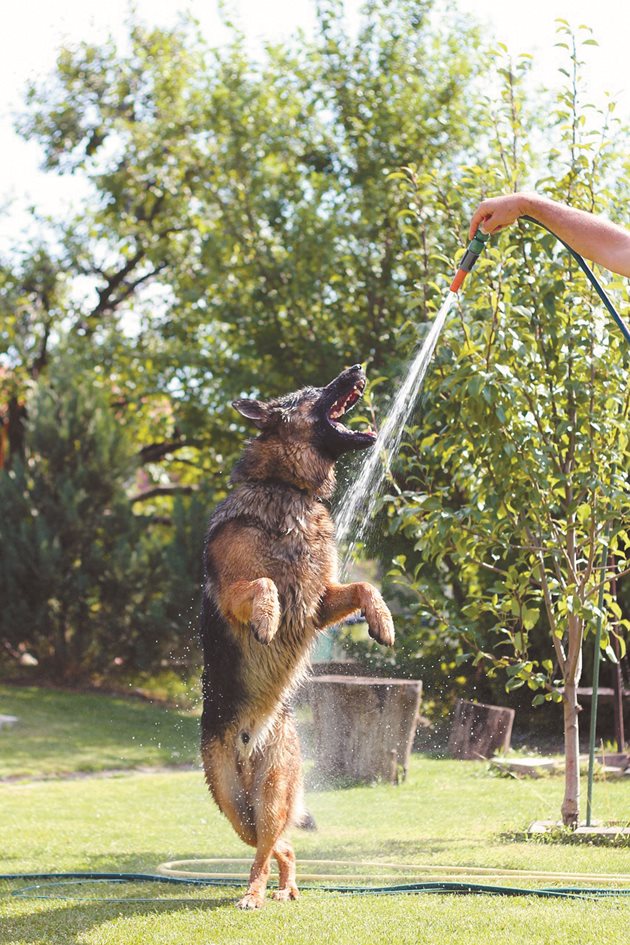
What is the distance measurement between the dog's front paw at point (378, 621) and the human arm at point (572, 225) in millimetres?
1681

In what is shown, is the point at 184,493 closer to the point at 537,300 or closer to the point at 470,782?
the point at 470,782

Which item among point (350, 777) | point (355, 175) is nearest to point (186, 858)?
point (350, 777)

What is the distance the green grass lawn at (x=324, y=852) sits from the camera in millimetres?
4242

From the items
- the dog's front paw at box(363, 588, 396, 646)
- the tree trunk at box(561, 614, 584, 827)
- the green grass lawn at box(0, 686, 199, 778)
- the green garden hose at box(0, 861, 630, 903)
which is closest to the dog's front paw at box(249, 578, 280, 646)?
the dog's front paw at box(363, 588, 396, 646)

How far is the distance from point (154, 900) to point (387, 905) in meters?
1.14

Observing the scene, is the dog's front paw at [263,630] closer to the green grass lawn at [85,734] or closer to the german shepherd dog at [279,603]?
the german shepherd dog at [279,603]

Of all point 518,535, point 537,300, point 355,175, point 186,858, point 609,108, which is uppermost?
point 355,175

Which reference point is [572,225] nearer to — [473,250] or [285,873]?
[473,250]

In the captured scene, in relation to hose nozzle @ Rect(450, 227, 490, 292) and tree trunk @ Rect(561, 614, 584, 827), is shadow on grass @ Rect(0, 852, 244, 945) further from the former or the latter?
hose nozzle @ Rect(450, 227, 490, 292)

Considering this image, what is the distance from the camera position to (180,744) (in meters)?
14.0

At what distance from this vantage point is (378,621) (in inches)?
180

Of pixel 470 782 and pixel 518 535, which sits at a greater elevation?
pixel 518 535

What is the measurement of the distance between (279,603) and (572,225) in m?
1.98

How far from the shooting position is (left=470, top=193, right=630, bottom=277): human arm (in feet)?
13.5
